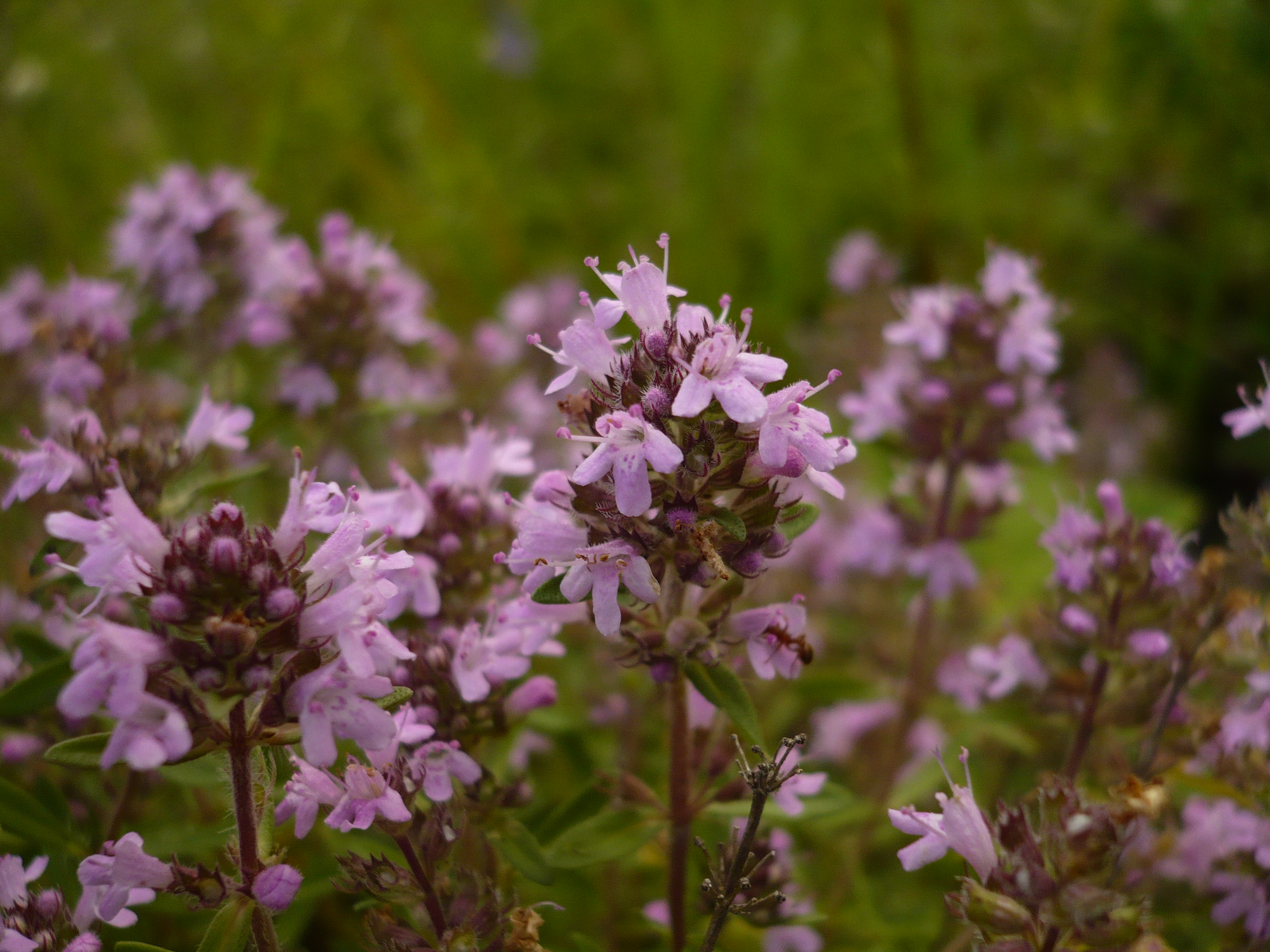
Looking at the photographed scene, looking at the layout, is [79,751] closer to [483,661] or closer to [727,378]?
[483,661]

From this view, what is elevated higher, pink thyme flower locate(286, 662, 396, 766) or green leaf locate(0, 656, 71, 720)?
green leaf locate(0, 656, 71, 720)

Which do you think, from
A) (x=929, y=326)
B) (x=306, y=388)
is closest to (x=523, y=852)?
(x=306, y=388)

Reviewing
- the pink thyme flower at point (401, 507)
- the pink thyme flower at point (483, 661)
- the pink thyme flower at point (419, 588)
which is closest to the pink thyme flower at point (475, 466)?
the pink thyme flower at point (401, 507)

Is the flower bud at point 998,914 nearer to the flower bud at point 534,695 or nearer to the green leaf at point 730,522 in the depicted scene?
the green leaf at point 730,522

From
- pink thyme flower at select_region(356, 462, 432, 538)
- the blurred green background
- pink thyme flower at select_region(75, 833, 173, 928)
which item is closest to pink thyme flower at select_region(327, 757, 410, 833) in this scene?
pink thyme flower at select_region(75, 833, 173, 928)

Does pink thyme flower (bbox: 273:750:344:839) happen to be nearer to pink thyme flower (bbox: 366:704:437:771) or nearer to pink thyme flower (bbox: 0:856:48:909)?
pink thyme flower (bbox: 366:704:437:771)

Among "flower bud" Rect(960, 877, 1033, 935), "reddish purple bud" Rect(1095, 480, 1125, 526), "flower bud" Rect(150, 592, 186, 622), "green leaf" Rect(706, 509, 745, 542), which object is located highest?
"reddish purple bud" Rect(1095, 480, 1125, 526)

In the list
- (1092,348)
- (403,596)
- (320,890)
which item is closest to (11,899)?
(320,890)
